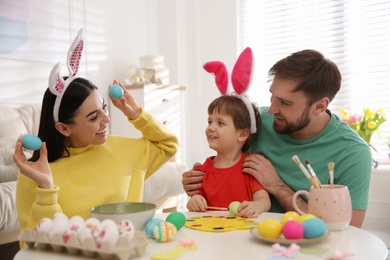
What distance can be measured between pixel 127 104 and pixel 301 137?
1.96 feet

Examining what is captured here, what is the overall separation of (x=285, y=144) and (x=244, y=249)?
2.31 feet

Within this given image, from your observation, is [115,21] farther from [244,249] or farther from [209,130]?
[244,249]

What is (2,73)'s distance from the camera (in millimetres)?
3490

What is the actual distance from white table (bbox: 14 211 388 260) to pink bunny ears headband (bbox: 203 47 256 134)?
2.12ft

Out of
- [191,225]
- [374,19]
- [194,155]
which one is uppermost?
[374,19]

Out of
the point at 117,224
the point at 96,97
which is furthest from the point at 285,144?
the point at 117,224

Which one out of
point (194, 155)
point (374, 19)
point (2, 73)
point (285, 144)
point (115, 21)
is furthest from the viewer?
point (194, 155)

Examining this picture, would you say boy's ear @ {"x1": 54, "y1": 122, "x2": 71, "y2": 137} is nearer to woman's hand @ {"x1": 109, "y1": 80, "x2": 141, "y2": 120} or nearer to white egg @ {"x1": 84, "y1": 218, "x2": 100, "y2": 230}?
woman's hand @ {"x1": 109, "y1": 80, "x2": 141, "y2": 120}

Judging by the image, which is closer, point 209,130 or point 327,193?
point 327,193

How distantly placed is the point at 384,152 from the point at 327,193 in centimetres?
344

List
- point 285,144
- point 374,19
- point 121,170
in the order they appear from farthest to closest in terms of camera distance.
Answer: point 374,19 → point 285,144 → point 121,170

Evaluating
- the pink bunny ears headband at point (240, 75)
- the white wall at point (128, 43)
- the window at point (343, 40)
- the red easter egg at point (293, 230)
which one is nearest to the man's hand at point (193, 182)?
the pink bunny ears headband at point (240, 75)

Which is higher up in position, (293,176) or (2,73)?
(2,73)

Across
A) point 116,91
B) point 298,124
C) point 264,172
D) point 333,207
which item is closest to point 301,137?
point 298,124
